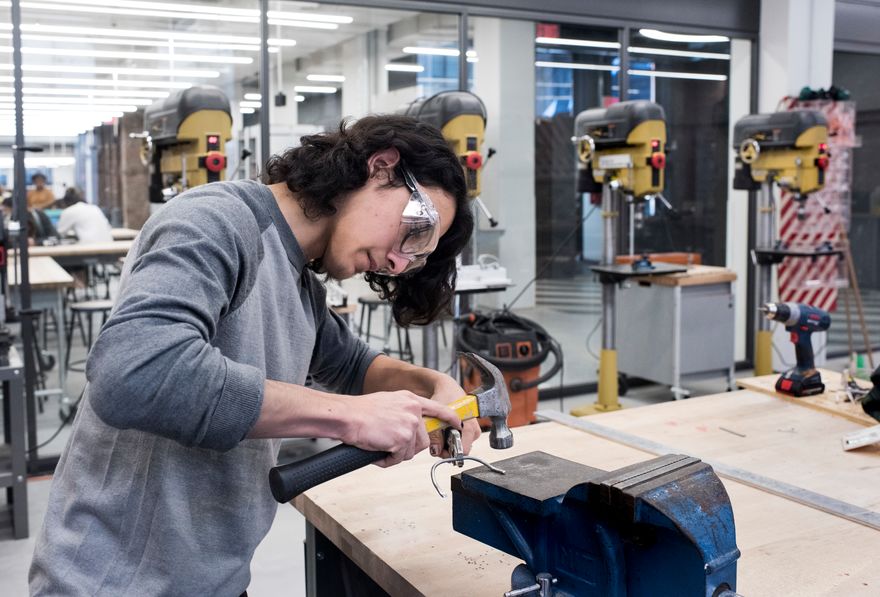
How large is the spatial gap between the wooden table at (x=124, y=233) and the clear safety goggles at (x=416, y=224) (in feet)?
11.5

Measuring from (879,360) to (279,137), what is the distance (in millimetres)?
4457

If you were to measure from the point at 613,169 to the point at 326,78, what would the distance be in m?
1.56

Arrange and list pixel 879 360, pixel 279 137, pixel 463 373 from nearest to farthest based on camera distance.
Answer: pixel 463 373, pixel 279 137, pixel 879 360

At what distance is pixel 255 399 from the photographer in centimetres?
100

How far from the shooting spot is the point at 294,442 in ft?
14.2

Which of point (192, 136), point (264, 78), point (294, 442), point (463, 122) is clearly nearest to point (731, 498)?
point (463, 122)

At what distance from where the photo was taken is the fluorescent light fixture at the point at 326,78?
15.1ft

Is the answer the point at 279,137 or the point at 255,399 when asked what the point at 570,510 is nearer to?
the point at 255,399

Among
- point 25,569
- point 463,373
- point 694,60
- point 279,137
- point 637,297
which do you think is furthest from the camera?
point 694,60

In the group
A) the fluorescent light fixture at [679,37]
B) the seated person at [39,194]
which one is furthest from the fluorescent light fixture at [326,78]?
the fluorescent light fixture at [679,37]

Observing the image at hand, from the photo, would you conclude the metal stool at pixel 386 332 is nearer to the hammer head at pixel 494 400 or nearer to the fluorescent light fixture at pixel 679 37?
the fluorescent light fixture at pixel 679 37

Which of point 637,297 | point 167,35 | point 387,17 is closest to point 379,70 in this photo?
point 387,17

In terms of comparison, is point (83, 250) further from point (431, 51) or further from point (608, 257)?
point (608, 257)

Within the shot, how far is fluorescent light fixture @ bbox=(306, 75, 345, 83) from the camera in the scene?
459 cm
